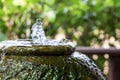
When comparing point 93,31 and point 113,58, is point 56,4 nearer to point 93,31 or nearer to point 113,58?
point 93,31

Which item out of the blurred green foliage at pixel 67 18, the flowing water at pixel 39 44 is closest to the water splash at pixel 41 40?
the flowing water at pixel 39 44

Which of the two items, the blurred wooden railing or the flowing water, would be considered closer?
the flowing water

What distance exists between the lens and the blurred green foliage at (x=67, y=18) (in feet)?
14.1

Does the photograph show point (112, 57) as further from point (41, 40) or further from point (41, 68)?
point (41, 68)

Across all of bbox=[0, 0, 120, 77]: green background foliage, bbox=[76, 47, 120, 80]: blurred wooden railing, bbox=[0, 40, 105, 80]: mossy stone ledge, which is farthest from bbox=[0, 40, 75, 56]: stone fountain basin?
bbox=[0, 0, 120, 77]: green background foliage

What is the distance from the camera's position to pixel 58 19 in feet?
14.8

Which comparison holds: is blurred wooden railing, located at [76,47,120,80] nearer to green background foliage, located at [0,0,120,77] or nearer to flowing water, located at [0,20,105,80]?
green background foliage, located at [0,0,120,77]

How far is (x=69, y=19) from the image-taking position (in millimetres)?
4551

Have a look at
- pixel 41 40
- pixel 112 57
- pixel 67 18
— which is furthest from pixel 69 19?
pixel 41 40

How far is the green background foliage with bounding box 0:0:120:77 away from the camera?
4.29m

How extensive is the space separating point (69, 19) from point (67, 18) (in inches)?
1.0

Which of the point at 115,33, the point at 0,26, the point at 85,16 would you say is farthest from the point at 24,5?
the point at 115,33

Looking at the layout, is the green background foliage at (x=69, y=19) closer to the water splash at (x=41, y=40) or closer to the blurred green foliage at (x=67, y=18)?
the blurred green foliage at (x=67, y=18)

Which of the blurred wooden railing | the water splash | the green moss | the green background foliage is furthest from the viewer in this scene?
the green background foliage
